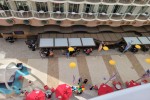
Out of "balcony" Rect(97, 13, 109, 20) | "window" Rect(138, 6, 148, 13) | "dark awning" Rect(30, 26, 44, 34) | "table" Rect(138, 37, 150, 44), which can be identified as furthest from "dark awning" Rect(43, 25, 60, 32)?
"table" Rect(138, 37, 150, 44)

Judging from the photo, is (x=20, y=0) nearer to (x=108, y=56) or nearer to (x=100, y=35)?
(x=100, y=35)

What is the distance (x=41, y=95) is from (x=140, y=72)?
1645cm

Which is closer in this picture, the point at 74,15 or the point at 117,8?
the point at 74,15

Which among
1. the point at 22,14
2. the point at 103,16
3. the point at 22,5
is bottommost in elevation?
the point at 103,16

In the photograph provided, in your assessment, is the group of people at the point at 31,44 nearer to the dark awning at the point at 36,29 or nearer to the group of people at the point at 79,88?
the dark awning at the point at 36,29

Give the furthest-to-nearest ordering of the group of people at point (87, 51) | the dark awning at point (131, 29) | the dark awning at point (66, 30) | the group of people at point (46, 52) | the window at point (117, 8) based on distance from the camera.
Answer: the dark awning at point (131, 29) < the dark awning at point (66, 30) < the group of people at point (87, 51) < the window at point (117, 8) < the group of people at point (46, 52)

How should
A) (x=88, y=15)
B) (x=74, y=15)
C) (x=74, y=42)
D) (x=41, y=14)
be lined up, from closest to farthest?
(x=41, y=14), (x=74, y=15), (x=88, y=15), (x=74, y=42)

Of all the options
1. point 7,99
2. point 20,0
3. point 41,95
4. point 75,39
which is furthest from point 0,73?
point 75,39

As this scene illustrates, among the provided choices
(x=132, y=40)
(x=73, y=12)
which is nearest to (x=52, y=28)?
(x=73, y=12)

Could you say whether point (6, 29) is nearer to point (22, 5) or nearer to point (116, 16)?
point (22, 5)

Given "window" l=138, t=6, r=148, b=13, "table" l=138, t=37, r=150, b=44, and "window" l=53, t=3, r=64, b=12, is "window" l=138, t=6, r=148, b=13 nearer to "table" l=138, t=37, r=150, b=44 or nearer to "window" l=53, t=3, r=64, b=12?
"table" l=138, t=37, r=150, b=44

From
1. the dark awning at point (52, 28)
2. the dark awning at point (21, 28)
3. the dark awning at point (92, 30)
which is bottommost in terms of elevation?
the dark awning at point (92, 30)

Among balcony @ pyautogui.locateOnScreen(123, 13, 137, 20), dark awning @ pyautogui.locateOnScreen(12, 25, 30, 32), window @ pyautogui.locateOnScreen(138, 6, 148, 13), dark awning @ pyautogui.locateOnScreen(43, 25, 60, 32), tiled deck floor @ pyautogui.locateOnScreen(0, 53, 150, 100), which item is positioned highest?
window @ pyautogui.locateOnScreen(138, 6, 148, 13)

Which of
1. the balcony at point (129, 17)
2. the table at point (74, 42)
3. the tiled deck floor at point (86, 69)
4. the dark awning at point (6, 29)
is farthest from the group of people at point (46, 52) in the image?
the balcony at point (129, 17)
